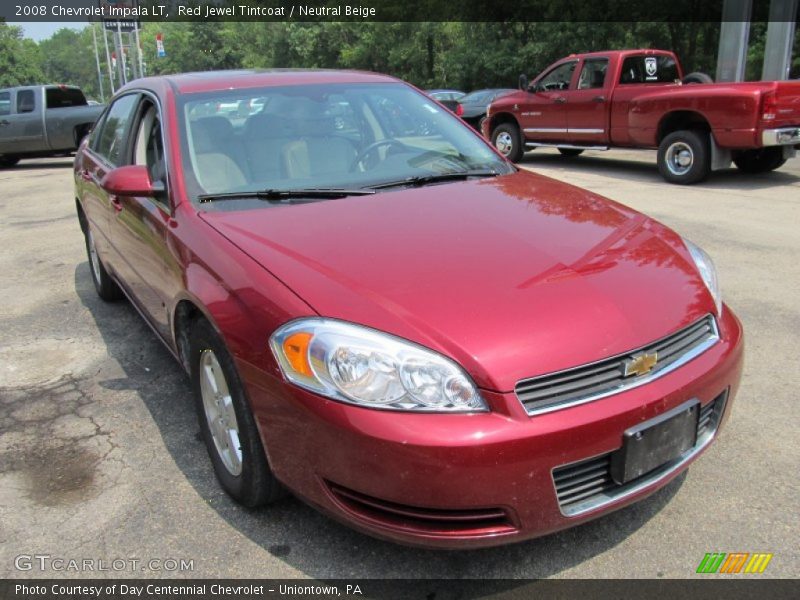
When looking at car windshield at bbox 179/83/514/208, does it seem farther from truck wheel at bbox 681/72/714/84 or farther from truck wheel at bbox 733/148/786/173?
truck wheel at bbox 681/72/714/84

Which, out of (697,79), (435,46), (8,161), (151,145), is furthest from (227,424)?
(435,46)

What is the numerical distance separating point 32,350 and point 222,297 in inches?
106

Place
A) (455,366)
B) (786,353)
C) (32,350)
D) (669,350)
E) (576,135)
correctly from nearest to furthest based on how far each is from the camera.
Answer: (455,366)
(669,350)
(786,353)
(32,350)
(576,135)

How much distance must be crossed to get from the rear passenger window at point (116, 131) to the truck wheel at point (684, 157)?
25.5 feet

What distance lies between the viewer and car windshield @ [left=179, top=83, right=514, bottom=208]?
311 cm

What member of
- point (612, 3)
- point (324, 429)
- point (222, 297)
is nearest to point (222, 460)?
point (222, 297)

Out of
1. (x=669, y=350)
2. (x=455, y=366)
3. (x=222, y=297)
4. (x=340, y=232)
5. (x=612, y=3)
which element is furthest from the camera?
(x=612, y=3)

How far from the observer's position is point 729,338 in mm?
2508

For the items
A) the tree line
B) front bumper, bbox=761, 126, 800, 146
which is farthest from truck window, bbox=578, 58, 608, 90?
the tree line

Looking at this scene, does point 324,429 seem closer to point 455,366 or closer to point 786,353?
point 455,366

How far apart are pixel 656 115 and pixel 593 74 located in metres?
1.72

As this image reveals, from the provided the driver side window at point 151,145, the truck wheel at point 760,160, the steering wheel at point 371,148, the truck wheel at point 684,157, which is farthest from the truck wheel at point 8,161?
the steering wheel at point 371,148

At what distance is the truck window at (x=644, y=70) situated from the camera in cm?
1110

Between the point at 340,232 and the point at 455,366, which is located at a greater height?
the point at 340,232
